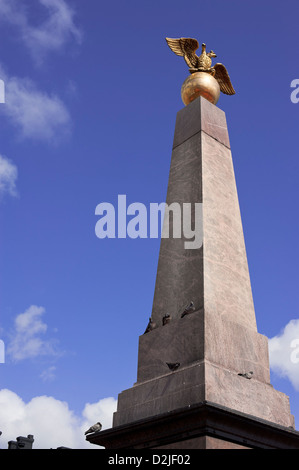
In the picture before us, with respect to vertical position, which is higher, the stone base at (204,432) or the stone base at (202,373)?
the stone base at (202,373)

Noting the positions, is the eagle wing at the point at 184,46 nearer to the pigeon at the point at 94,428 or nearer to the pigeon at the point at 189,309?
the pigeon at the point at 189,309

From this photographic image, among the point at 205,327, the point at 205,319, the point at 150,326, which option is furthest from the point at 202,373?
the point at 150,326

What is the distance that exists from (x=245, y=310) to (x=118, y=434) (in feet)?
9.20

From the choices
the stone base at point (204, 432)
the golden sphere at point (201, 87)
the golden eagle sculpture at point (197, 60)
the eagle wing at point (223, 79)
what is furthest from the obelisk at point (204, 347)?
the eagle wing at point (223, 79)

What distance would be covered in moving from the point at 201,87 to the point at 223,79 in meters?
1.11

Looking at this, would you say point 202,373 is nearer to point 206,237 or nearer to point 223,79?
point 206,237

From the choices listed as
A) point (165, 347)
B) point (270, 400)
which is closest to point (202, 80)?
point (165, 347)

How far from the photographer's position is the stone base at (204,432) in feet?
23.7

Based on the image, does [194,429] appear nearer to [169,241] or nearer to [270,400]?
[270,400]

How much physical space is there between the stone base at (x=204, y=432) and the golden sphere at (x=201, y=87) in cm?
657

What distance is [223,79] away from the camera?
12.3 metres

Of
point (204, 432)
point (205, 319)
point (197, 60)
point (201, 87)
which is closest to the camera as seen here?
point (204, 432)
